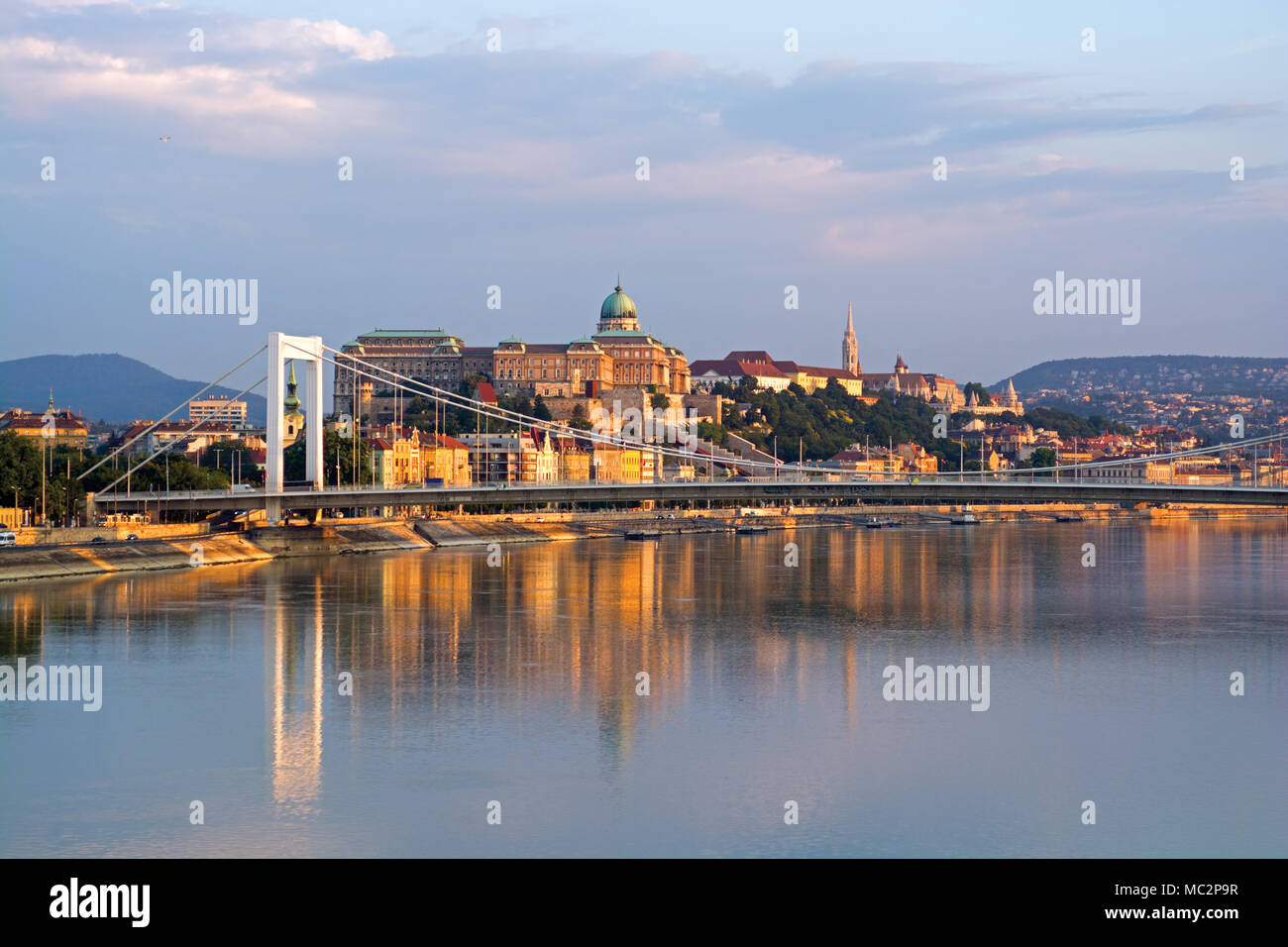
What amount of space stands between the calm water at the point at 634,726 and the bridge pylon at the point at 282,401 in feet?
27.5

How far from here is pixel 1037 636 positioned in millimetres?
24094

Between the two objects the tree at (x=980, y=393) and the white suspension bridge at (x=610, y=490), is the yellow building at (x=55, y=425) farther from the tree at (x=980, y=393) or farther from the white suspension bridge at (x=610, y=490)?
the tree at (x=980, y=393)

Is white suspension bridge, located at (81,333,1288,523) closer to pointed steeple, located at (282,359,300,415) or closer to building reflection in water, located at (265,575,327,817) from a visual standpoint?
building reflection in water, located at (265,575,327,817)

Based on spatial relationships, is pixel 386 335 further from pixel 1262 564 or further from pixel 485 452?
pixel 1262 564

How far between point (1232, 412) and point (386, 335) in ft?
253

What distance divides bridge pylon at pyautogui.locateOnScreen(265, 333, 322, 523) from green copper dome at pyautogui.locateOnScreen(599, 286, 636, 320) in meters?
68.7

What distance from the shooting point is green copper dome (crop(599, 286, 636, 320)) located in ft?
358

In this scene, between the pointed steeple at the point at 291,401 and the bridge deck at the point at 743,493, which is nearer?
the bridge deck at the point at 743,493

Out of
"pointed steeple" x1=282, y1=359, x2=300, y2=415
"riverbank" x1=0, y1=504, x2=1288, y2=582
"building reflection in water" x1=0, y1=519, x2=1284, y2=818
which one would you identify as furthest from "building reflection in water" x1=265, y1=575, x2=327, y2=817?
"pointed steeple" x1=282, y1=359, x2=300, y2=415

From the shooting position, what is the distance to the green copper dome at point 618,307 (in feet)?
358

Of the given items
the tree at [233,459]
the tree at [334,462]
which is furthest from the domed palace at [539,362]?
the tree at [334,462]
